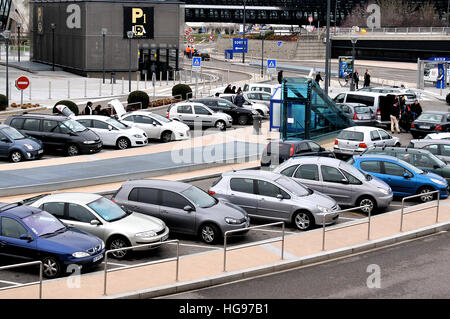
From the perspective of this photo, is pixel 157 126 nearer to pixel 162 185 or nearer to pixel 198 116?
pixel 198 116

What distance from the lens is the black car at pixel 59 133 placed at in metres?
28.2

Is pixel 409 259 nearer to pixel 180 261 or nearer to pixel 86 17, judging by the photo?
pixel 180 261

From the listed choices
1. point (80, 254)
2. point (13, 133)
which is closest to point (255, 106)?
point (13, 133)

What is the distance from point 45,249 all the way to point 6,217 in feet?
3.88

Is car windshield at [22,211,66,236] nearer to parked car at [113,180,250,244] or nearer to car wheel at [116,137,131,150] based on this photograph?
parked car at [113,180,250,244]

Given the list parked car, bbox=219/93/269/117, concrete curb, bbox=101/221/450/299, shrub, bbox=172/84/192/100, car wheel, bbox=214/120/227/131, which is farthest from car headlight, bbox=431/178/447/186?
shrub, bbox=172/84/192/100

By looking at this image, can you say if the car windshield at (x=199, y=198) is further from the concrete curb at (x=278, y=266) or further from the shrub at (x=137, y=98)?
the shrub at (x=137, y=98)

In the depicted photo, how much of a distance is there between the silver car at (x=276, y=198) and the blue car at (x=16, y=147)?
31.7ft

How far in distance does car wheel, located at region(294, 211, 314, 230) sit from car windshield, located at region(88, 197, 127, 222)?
4396mm

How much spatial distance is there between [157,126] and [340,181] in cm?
1281

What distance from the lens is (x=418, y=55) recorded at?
91.8 metres

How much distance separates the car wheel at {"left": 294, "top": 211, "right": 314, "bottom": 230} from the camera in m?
18.6

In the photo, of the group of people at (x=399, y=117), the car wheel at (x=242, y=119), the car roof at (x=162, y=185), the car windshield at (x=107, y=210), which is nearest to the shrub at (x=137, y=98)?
the car wheel at (x=242, y=119)
